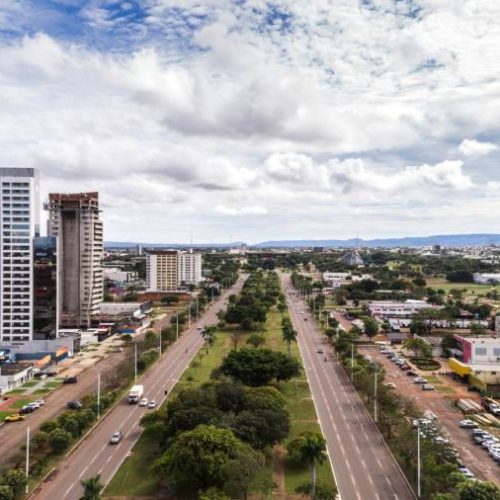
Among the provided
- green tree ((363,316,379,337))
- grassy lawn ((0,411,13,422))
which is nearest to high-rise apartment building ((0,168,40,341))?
grassy lawn ((0,411,13,422))

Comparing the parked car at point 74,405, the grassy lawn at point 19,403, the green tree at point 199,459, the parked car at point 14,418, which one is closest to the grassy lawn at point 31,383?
the grassy lawn at point 19,403

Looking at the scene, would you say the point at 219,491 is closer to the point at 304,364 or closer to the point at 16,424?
the point at 16,424

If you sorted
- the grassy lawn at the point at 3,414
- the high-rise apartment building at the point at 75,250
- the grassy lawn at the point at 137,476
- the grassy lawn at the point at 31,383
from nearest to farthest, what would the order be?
the grassy lawn at the point at 137,476, the grassy lawn at the point at 3,414, the grassy lawn at the point at 31,383, the high-rise apartment building at the point at 75,250

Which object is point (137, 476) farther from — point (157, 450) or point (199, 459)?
point (199, 459)

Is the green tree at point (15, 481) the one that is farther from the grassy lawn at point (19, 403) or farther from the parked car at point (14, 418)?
the grassy lawn at point (19, 403)

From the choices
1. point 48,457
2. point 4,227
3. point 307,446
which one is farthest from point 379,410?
point 4,227

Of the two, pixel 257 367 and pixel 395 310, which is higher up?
pixel 257 367

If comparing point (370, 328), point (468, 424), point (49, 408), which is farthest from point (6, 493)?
point (370, 328)
